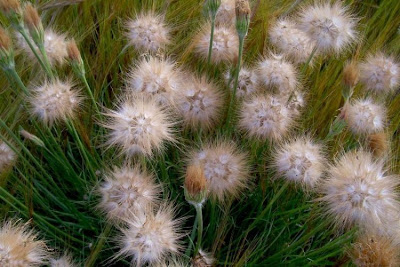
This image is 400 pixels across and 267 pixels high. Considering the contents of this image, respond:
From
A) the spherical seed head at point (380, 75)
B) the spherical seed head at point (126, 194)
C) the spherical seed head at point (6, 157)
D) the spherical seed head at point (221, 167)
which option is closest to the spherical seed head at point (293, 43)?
the spherical seed head at point (380, 75)

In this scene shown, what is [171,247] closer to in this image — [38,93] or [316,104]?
[38,93]

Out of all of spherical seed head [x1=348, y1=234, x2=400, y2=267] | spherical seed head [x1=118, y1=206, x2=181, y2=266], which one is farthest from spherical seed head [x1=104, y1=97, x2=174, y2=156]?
spherical seed head [x1=348, y1=234, x2=400, y2=267]

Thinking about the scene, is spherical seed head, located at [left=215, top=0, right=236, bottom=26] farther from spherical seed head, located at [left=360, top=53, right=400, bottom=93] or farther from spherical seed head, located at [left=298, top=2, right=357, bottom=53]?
spherical seed head, located at [left=360, top=53, right=400, bottom=93]

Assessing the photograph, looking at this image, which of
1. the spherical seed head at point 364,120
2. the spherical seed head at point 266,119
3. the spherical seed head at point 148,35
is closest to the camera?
the spherical seed head at point 266,119

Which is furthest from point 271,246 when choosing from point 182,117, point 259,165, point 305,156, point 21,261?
point 21,261

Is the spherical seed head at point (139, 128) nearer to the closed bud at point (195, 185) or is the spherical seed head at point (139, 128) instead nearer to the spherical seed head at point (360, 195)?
the closed bud at point (195, 185)

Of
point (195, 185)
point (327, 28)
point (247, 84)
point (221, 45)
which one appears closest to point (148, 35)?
point (221, 45)
